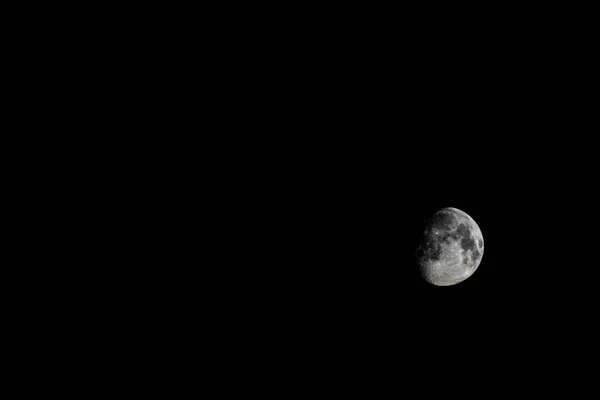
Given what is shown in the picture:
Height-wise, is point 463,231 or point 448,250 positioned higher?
point 463,231

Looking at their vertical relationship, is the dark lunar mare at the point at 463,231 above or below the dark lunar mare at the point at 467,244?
above

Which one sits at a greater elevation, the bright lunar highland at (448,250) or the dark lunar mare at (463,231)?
the dark lunar mare at (463,231)

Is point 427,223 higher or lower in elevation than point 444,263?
higher

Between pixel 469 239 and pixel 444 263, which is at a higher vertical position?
pixel 469 239

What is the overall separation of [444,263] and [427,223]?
42 cm

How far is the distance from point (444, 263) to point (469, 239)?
1.20 ft

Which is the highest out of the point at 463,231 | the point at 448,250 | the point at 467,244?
the point at 463,231

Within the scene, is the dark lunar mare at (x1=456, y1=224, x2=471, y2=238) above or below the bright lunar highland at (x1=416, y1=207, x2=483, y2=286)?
above

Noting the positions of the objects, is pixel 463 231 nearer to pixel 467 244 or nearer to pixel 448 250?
pixel 467 244

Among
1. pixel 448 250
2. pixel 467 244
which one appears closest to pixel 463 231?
pixel 467 244

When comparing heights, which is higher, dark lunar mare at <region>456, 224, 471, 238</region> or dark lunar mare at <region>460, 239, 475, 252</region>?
dark lunar mare at <region>456, 224, 471, 238</region>

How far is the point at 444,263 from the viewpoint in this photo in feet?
11.3

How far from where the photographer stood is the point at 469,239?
3535 millimetres
